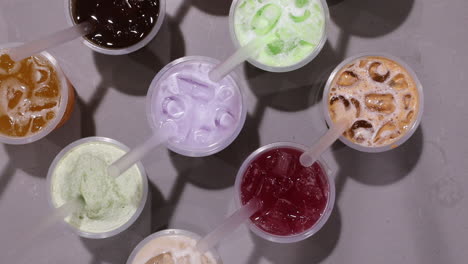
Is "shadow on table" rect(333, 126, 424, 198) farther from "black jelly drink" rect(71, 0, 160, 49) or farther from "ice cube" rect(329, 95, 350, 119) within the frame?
"black jelly drink" rect(71, 0, 160, 49)

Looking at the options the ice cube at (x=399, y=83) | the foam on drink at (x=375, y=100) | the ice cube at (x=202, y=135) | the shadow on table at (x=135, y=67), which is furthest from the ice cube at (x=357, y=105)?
the shadow on table at (x=135, y=67)

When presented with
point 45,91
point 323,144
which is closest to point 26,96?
point 45,91

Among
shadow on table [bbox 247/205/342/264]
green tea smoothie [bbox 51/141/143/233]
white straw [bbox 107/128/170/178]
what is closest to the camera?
white straw [bbox 107/128/170/178]

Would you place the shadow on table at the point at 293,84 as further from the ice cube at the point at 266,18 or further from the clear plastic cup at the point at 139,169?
the clear plastic cup at the point at 139,169

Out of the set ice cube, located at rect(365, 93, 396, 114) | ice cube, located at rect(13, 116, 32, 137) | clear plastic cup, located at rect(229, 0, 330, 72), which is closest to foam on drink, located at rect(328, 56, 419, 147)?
ice cube, located at rect(365, 93, 396, 114)

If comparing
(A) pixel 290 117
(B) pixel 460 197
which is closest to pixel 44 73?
(A) pixel 290 117
